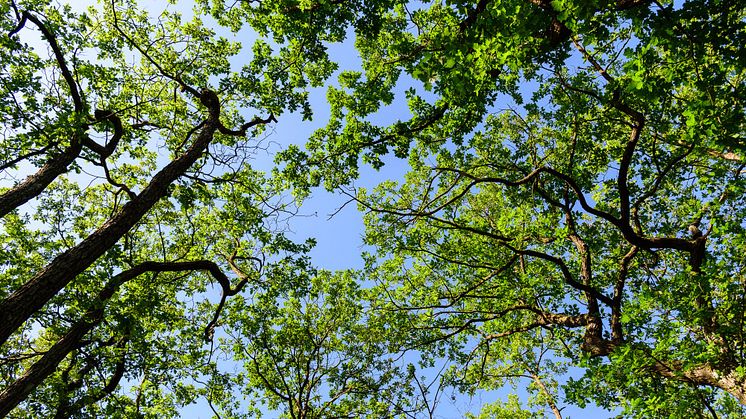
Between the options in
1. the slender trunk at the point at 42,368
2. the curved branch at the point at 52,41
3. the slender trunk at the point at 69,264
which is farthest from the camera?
the curved branch at the point at 52,41

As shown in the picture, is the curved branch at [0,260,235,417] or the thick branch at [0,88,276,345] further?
the curved branch at [0,260,235,417]

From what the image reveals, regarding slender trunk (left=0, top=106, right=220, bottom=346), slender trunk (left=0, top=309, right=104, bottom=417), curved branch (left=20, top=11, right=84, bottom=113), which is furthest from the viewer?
curved branch (left=20, top=11, right=84, bottom=113)

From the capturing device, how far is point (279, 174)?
32.5ft

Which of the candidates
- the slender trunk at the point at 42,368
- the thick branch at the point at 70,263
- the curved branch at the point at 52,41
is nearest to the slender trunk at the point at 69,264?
the thick branch at the point at 70,263

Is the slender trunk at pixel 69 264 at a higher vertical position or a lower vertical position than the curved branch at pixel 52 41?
lower

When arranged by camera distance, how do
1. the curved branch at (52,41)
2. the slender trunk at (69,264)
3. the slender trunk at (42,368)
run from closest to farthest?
the slender trunk at (69,264), the slender trunk at (42,368), the curved branch at (52,41)

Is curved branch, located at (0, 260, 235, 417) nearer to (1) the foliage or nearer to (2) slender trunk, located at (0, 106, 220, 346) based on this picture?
(2) slender trunk, located at (0, 106, 220, 346)

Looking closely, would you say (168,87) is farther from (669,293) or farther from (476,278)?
(669,293)

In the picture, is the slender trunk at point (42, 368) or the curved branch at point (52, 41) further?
the curved branch at point (52, 41)

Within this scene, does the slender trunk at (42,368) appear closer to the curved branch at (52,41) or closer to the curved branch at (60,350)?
the curved branch at (60,350)

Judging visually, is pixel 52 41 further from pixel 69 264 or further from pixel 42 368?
pixel 42 368

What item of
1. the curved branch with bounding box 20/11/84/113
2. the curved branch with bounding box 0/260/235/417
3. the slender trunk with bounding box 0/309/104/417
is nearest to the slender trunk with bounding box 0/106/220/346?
the curved branch with bounding box 0/260/235/417

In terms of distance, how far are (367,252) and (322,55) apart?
614 cm

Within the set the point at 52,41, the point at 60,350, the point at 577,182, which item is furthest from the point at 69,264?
the point at 577,182
